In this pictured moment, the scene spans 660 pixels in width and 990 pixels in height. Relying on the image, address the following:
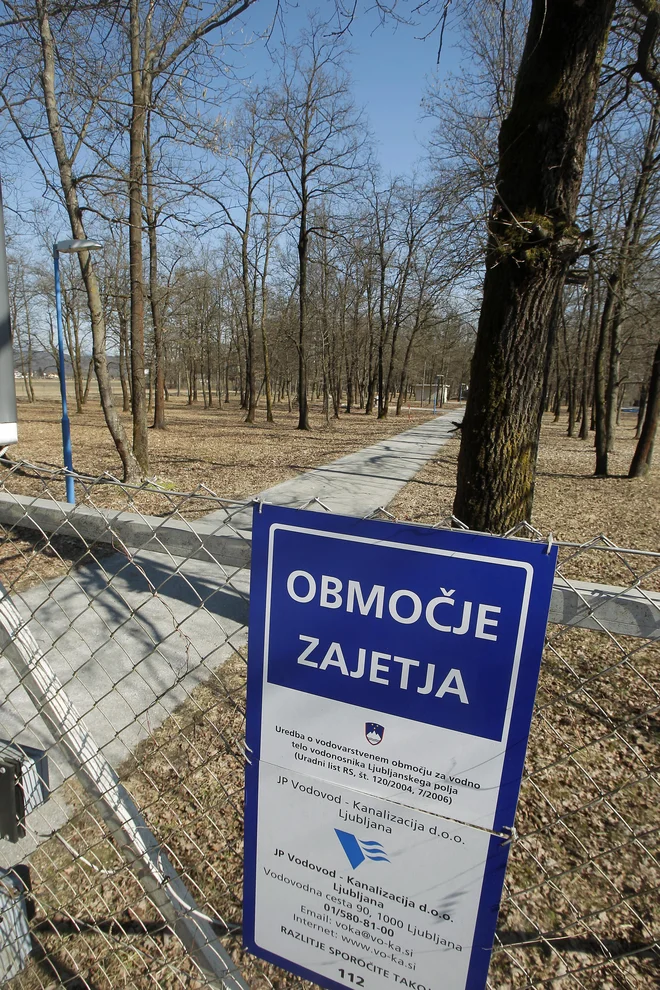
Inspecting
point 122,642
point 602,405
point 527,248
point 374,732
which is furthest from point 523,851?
point 602,405

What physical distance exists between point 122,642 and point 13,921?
9.15ft

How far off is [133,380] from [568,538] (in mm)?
8370

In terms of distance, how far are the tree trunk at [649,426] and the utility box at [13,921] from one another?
43.9ft

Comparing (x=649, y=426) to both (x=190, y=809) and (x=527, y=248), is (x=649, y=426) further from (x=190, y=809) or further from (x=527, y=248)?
(x=190, y=809)

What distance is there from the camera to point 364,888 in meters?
1.26

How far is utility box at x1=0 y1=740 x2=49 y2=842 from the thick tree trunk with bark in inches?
125

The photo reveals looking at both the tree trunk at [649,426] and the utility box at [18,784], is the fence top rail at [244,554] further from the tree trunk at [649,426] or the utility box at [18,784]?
the tree trunk at [649,426]

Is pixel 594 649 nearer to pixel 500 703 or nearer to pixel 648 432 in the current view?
pixel 500 703

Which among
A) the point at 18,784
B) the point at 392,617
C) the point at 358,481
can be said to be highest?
the point at 392,617

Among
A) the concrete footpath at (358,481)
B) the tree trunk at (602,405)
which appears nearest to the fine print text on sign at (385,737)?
the concrete footpath at (358,481)

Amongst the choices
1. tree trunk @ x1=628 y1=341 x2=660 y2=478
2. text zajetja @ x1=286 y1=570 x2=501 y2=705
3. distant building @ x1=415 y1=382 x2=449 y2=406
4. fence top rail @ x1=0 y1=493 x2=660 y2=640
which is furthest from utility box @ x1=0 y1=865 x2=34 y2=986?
distant building @ x1=415 y1=382 x2=449 y2=406

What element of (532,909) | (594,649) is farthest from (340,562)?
(594,649)

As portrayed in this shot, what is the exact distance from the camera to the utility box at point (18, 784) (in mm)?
1578

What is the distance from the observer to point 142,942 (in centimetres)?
215
